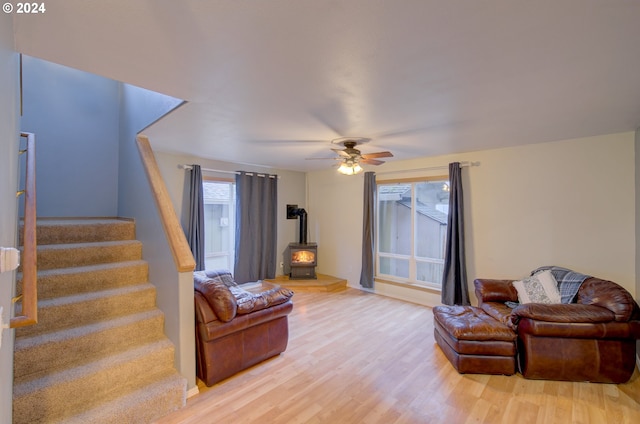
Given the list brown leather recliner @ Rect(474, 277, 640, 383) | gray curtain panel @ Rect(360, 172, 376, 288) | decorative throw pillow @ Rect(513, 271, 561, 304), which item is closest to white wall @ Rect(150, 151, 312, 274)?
gray curtain panel @ Rect(360, 172, 376, 288)

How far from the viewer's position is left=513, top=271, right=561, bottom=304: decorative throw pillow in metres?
3.07

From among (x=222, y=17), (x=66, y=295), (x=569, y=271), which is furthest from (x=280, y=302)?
(x=569, y=271)

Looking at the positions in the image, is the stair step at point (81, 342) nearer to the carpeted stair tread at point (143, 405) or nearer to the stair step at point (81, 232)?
the carpeted stair tread at point (143, 405)

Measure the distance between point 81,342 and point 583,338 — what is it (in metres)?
4.26

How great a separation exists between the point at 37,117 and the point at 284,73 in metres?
3.66

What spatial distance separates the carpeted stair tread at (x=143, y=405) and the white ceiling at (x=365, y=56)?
7.54ft

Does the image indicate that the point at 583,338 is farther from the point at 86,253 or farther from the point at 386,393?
the point at 86,253

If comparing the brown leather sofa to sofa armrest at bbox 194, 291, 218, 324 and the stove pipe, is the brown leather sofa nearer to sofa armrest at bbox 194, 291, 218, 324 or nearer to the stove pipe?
sofa armrest at bbox 194, 291, 218, 324

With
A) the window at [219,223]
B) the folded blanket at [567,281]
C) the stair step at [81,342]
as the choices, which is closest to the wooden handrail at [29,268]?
the stair step at [81,342]

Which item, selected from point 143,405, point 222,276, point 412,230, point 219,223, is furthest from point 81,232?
point 412,230

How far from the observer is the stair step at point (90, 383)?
1732mm

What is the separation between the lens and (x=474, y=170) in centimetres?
417

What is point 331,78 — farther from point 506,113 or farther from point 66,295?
point 66,295

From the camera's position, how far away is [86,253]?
2664 millimetres
